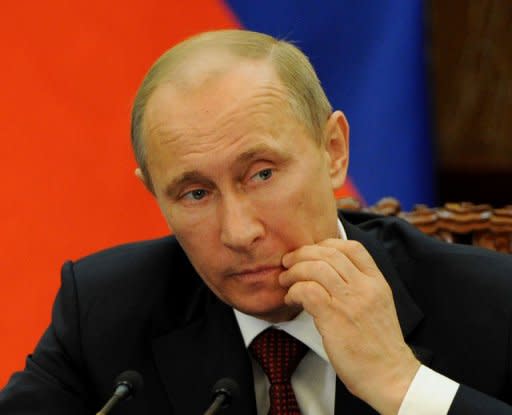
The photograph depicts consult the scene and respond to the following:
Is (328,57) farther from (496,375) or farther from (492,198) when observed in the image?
(496,375)

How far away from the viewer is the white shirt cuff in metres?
1.89

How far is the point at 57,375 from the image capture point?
2395 mm

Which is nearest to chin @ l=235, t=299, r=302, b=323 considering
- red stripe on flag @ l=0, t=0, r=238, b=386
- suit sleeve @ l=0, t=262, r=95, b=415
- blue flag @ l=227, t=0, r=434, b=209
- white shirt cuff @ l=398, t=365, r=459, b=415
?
white shirt cuff @ l=398, t=365, r=459, b=415

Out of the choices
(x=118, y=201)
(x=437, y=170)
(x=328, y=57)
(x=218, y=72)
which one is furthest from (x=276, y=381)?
(x=437, y=170)

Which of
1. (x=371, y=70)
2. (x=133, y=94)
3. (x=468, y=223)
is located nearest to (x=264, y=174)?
(x=468, y=223)

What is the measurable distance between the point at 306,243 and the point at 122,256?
72 cm

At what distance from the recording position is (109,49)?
358cm

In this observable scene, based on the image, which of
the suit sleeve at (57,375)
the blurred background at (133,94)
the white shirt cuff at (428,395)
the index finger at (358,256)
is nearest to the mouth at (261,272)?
the index finger at (358,256)

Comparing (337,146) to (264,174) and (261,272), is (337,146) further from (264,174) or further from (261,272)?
(261,272)

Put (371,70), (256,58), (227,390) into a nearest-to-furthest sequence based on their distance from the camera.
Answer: (227,390), (256,58), (371,70)

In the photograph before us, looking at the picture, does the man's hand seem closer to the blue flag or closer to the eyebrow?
the eyebrow

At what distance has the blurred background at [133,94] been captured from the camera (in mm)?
3354

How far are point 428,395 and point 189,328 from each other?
0.74 m

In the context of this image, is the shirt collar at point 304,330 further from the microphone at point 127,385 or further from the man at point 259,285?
the microphone at point 127,385
